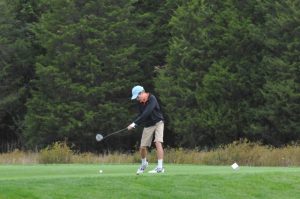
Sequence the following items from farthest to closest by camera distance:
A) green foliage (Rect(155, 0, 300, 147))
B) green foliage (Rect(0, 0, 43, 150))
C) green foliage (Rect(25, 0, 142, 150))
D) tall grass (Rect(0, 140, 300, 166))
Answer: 1. green foliage (Rect(0, 0, 43, 150))
2. green foliage (Rect(25, 0, 142, 150))
3. green foliage (Rect(155, 0, 300, 147))
4. tall grass (Rect(0, 140, 300, 166))

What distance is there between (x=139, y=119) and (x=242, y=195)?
2.61 meters

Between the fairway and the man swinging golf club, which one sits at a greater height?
the man swinging golf club

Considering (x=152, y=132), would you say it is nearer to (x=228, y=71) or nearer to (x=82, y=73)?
(x=228, y=71)

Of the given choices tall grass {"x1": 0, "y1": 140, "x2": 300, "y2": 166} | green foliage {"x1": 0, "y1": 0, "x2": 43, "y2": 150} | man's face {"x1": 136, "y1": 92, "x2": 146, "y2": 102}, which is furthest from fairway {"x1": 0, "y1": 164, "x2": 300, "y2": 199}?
green foliage {"x1": 0, "y1": 0, "x2": 43, "y2": 150}

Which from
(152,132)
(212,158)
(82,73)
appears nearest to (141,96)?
(152,132)

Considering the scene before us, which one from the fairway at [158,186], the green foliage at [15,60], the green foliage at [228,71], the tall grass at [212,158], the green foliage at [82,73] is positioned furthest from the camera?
the green foliage at [15,60]

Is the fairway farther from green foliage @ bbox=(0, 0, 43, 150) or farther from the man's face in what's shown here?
green foliage @ bbox=(0, 0, 43, 150)

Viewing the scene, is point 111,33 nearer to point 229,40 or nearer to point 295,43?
point 229,40

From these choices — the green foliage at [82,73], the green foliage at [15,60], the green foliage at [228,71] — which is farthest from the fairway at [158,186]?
the green foliage at [15,60]

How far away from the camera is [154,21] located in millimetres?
54438

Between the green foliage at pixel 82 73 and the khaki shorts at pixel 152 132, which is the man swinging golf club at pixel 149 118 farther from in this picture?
the green foliage at pixel 82 73

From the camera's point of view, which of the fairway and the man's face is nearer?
the fairway

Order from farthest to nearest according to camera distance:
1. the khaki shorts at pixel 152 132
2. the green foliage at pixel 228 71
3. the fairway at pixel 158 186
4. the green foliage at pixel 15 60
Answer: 1. the green foliage at pixel 15 60
2. the green foliage at pixel 228 71
3. the khaki shorts at pixel 152 132
4. the fairway at pixel 158 186

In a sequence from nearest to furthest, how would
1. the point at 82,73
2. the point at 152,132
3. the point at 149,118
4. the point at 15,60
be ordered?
1. the point at 149,118
2. the point at 152,132
3. the point at 82,73
4. the point at 15,60
